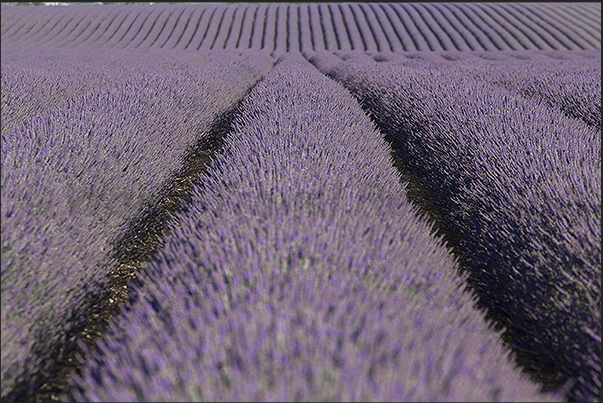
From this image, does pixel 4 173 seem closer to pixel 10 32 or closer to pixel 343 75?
pixel 343 75

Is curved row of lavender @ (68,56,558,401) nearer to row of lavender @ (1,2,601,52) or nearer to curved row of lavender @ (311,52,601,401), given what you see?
curved row of lavender @ (311,52,601,401)

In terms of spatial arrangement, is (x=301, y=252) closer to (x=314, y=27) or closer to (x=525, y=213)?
(x=525, y=213)

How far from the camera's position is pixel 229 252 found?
151 centimetres

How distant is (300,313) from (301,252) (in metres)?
0.39

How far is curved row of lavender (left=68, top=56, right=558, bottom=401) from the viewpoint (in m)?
0.96

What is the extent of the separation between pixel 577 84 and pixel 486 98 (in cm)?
197

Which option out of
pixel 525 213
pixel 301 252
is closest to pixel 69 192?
pixel 301 252

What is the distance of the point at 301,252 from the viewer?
4.99 ft

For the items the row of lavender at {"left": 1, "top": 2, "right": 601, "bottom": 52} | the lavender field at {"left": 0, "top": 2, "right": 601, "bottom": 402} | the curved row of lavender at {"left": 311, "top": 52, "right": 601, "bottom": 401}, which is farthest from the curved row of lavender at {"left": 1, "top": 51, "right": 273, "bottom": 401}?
the row of lavender at {"left": 1, "top": 2, "right": 601, "bottom": 52}

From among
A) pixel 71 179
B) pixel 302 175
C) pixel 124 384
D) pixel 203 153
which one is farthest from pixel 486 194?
pixel 203 153

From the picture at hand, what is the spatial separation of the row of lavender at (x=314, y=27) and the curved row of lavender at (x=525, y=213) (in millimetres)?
16266

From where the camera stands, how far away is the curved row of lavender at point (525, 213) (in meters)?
1.72

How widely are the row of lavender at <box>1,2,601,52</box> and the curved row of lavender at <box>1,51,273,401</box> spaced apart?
16.1 metres


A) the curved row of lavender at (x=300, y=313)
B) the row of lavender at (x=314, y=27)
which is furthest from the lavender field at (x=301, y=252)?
the row of lavender at (x=314, y=27)
